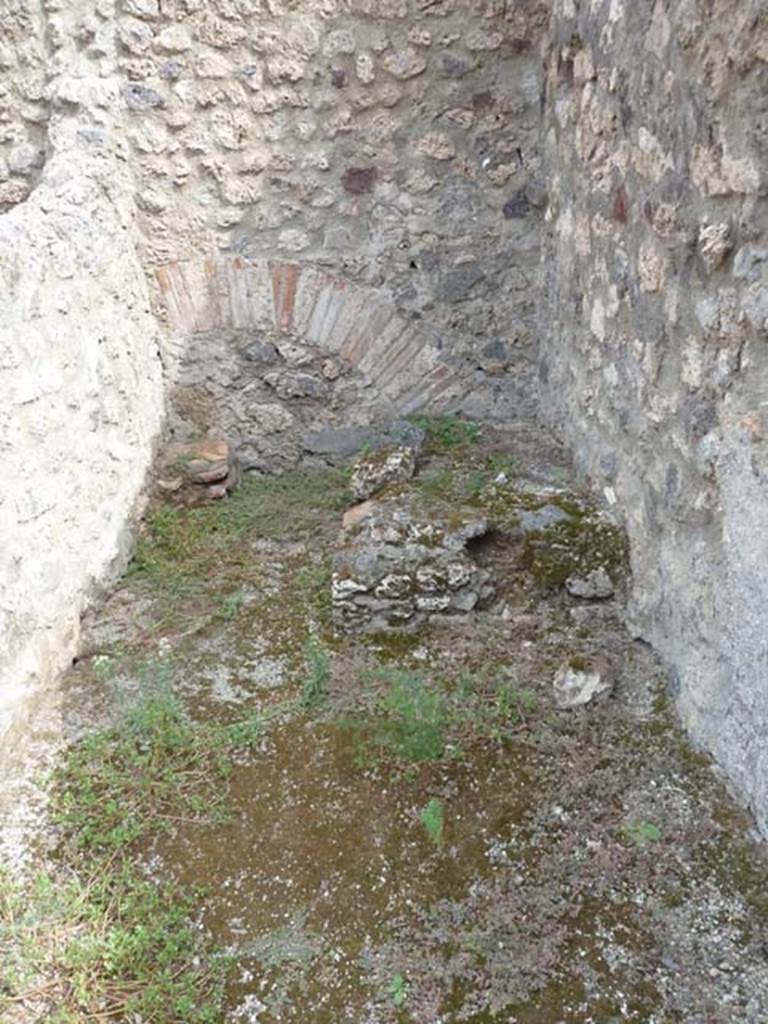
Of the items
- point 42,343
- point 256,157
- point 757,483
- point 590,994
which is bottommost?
point 590,994

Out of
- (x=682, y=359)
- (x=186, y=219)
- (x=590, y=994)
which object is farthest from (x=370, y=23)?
(x=590, y=994)

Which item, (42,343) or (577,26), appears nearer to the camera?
(42,343)

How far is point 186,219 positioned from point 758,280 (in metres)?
2.71

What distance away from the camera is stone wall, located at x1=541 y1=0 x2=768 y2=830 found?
2.10m

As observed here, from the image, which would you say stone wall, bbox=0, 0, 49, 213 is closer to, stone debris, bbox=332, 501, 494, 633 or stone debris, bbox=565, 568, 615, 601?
stone debris, bbox=332, 501, 494, 633

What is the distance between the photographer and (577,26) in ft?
10.8

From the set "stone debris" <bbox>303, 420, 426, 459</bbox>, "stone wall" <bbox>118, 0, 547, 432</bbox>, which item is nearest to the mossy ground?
"stone debris" <bbox>303, 420, 426, 459</bbox>

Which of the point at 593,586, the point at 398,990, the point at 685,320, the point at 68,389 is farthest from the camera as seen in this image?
the point at 68,389

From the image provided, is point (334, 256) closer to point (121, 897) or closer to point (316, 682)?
point (316, 682)

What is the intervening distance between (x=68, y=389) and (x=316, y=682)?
1381mm

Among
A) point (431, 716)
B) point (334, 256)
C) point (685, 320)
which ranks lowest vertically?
point (431, 716)

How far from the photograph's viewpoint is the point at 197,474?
3996mm

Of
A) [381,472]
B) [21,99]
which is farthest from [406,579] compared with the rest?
[21,99]

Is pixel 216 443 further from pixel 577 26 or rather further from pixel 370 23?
pixel 577 26
